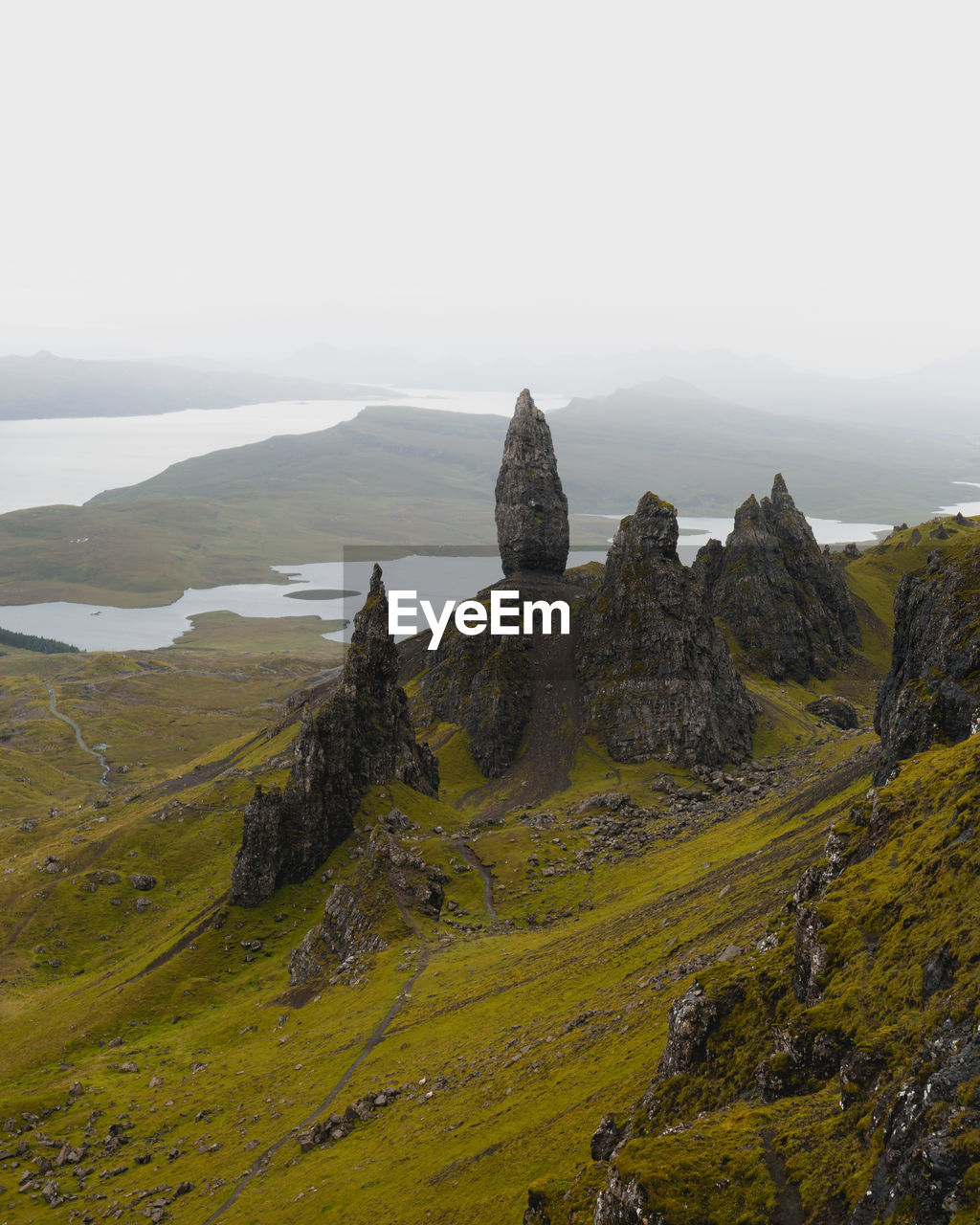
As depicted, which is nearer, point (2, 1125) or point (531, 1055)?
point (531, 1055)

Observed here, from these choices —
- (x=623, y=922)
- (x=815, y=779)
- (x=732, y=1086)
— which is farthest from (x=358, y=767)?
(x=732, y=1086)

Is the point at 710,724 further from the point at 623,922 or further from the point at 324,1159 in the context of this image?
the point at 324,1159

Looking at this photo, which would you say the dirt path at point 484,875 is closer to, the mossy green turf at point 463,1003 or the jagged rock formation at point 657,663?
the mossy green turf at point 463,1003

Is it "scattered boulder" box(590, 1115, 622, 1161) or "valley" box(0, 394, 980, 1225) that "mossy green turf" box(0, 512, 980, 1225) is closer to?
"valley" box(0, 394, 980, 1225)

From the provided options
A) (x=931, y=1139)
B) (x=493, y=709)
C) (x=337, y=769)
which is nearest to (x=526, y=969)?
(x=337, y=769)

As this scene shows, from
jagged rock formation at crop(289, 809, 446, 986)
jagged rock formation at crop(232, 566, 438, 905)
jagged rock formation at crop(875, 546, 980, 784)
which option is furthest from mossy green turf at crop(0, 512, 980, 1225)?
jagged rock formation at crop(875, 546, 980, 784)
